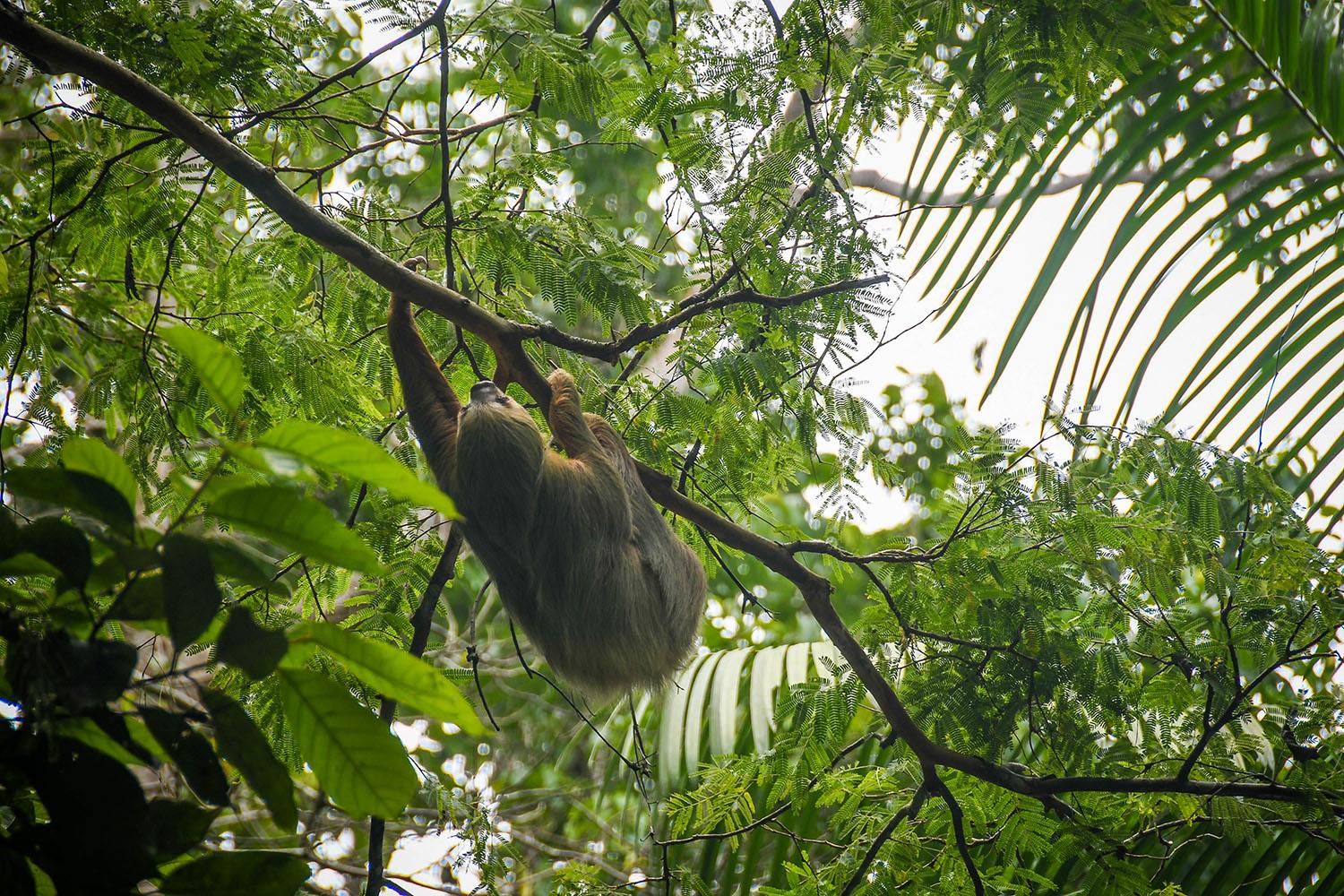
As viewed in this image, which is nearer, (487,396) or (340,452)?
(340,452)

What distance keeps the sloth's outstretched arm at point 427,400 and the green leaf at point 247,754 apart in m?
3.07

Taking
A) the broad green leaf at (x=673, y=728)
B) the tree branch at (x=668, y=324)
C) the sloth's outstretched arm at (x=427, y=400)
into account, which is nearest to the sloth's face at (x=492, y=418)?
the sloth's outstretched arm at (x=427, y=400)

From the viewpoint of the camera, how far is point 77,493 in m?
1.49

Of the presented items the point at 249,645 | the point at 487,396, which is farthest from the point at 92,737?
the point at 487,396

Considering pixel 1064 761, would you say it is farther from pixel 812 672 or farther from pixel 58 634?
pixel 58 634

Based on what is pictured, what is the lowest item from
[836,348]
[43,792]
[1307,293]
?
[43,792]

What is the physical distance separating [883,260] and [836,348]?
48 centimetres

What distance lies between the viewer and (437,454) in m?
4.81

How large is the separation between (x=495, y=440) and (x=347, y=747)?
2790mm

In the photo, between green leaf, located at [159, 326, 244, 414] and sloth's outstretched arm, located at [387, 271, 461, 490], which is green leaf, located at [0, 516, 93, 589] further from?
sloth's outstretched arm, located at [387, 271, 461, 490]

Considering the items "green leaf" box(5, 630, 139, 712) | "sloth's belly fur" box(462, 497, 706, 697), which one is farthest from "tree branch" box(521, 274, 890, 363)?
"green leaf" box(5, 630, 139, 712)

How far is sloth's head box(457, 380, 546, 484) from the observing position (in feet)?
14.5

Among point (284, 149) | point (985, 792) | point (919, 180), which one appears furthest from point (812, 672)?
point (284, 149)

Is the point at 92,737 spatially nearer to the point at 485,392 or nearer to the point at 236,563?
the point at 236,563
